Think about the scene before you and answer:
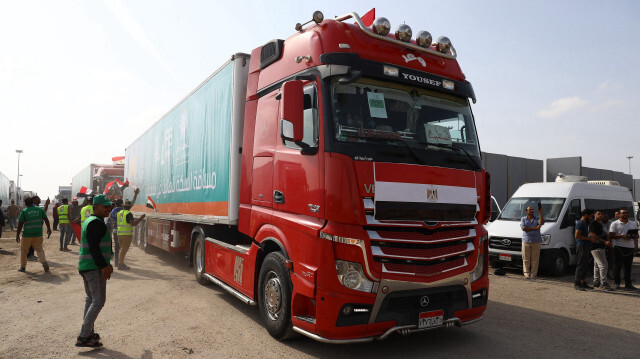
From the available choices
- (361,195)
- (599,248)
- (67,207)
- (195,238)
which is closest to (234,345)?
(361,195)

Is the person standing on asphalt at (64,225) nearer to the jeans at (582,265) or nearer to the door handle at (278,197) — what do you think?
the door handle at (278,197)

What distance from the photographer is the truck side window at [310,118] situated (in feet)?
15.1

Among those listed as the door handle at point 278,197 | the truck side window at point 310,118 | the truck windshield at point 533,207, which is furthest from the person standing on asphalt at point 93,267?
the truck windshield at point 533,207

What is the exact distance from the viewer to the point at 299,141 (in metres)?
4.69

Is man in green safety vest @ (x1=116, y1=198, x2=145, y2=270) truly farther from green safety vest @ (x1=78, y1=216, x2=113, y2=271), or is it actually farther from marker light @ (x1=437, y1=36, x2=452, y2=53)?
marker light @ (x1=437, y1=36, x2=452, y2=53)

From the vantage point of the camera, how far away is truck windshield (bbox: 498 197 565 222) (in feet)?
36.6

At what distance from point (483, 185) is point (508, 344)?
6.44ft

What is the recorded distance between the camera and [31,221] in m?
9.98

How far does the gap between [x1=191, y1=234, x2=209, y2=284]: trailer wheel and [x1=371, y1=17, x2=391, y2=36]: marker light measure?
5068 mm

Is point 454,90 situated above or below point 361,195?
above

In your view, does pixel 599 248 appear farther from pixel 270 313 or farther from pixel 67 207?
pixel 67 207

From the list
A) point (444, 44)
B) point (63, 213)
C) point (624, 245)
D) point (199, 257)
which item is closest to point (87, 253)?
point (199, 257)

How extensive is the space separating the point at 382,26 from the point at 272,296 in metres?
3.47

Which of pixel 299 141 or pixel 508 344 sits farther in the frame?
pixel 508 344
